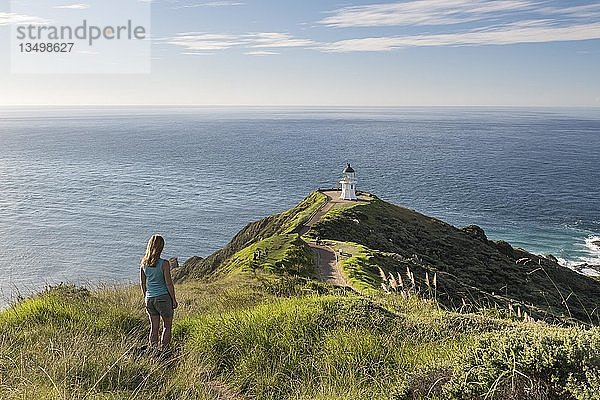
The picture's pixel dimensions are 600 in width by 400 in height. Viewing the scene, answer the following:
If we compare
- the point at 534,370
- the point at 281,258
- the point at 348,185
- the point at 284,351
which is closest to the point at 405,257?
the point at 281,258

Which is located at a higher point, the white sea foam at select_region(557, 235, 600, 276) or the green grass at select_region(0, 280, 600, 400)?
the green grass at select_region(0, 280, 600, 400)

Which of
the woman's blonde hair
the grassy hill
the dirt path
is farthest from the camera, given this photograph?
the dirt path

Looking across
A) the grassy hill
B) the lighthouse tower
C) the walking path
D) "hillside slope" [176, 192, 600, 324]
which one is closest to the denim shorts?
the grassy hill

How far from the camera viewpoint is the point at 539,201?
80.2 meters

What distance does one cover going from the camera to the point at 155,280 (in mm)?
8523

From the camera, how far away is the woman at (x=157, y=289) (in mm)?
8211

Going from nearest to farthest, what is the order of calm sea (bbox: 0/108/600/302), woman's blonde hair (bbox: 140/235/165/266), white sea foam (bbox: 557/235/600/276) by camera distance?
woman's blonde hair (bbox: 140/235/165/266), white sea foam (bbox: 557/235/600/276), calm sea (bbox: 0/108/600/302)

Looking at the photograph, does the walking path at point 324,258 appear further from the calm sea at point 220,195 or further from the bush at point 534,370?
the bush at point 534,370

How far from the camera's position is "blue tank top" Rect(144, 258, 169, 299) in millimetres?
A: 8453

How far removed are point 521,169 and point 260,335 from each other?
4618 inches

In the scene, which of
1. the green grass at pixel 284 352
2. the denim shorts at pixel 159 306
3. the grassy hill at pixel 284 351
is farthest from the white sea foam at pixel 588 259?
the denim shorts at pixel 159 306

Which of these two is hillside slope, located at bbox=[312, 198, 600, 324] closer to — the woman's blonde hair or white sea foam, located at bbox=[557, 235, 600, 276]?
white sea foam, located at bbox=[557, 235, 600, 276]

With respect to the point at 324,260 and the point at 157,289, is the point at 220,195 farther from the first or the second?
the point at 157,289

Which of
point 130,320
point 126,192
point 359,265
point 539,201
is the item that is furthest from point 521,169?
point 130,320
